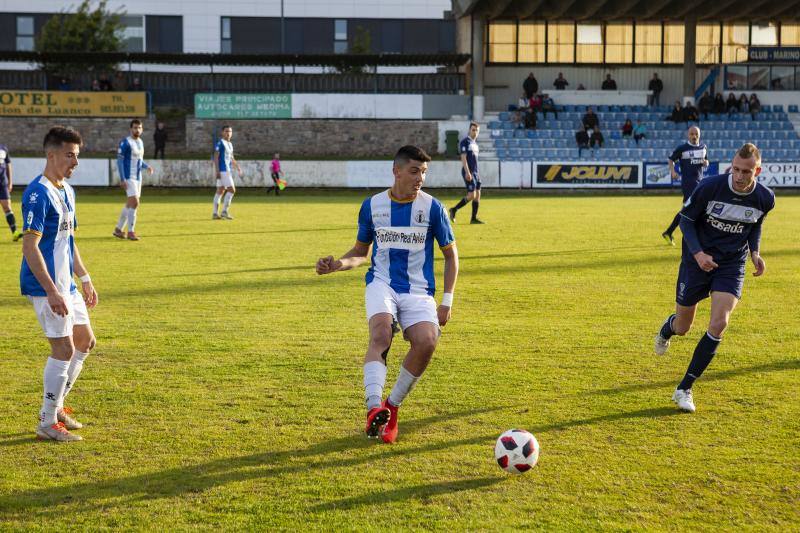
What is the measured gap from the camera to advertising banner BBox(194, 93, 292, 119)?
4378 centimetres

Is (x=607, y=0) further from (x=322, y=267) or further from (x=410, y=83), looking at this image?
(x=322, y=267)

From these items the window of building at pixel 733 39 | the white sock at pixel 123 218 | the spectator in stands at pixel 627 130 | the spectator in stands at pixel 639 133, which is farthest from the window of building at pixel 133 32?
the white sock at pixel 123 218

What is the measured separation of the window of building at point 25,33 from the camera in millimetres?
54750

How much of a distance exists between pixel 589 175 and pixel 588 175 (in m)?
0.08

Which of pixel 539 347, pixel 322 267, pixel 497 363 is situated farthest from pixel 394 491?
pixel 539 347

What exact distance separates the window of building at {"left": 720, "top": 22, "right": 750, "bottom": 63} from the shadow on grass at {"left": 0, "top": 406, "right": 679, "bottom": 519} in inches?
1879

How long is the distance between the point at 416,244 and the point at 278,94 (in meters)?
38.4

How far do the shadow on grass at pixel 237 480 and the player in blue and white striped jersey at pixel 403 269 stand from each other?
35cm

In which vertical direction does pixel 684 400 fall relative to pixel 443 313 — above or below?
below

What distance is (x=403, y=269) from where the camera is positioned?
6703mm

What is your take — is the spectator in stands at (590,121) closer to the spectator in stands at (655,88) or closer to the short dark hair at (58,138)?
the spectator in stands at (655,88)

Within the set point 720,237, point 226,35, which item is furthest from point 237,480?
point 226,35

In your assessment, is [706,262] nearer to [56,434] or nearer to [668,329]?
[668,329]

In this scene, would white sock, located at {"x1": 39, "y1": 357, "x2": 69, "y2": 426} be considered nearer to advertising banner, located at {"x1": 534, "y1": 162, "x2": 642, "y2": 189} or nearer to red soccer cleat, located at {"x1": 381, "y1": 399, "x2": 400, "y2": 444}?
red soccer cleat, located at {"x1": 381, "y1": 399, "x2": 400, "y2": 444}
